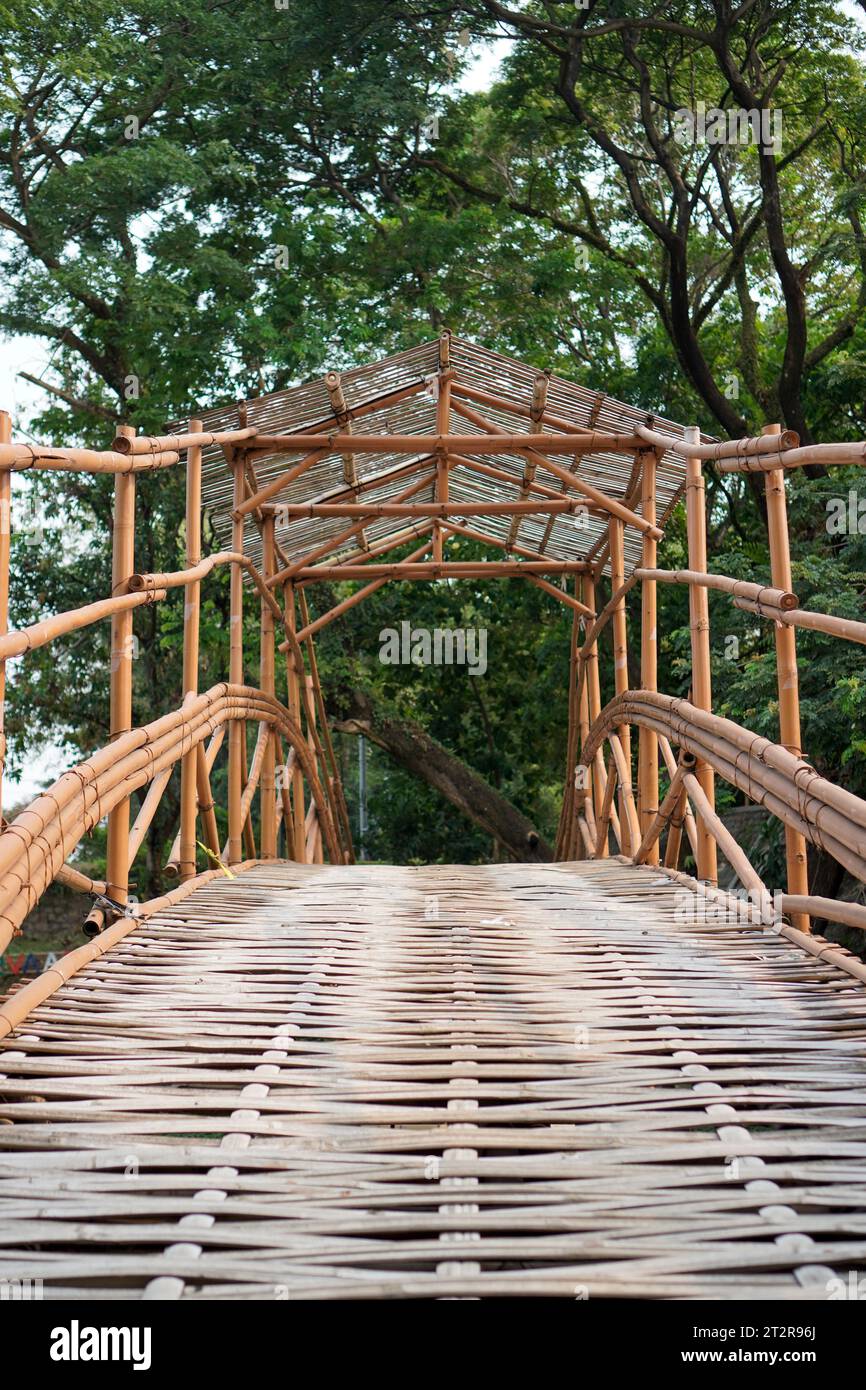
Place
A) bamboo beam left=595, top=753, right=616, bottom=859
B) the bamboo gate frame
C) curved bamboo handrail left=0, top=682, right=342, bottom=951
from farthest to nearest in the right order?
bamboo beam left=595, top=753, right=616, bottom=859 → the bamboo gate frame → curved bamboo handrail left=0, top=682, right=342, bottom=951

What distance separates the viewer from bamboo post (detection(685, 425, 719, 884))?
3.21 meters

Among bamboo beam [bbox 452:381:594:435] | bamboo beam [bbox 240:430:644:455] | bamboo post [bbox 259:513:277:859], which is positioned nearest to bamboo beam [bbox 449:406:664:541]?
bamboo beam [bbox 240:430:644:455]

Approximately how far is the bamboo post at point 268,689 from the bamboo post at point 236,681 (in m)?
0.38

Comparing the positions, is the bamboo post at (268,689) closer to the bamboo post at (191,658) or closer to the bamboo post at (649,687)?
the bamboo post at (191,658)

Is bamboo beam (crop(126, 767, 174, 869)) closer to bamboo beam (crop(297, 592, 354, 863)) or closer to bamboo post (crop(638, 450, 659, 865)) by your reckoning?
bamboo post (crop(638, 450, 659, 865))

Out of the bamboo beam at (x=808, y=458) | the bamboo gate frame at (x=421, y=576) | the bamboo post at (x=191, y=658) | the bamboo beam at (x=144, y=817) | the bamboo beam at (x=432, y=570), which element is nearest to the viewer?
the bamboo beam at (x=808, y=458)

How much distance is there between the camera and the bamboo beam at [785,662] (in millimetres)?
2627

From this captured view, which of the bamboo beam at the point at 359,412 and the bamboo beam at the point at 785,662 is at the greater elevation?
the bamboo beam at the point at 359,412

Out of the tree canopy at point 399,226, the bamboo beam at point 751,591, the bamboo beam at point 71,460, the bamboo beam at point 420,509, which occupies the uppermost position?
the tree canopy at point 399,226

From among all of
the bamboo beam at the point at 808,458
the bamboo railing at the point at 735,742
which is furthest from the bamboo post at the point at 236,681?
the bamboo beam at the point at 808,458

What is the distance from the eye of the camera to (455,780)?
437 inches

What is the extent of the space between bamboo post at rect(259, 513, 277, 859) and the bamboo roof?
235 mm

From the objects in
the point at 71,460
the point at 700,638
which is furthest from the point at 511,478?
the point at 71,460

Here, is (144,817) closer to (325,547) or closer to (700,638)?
(700,638)
